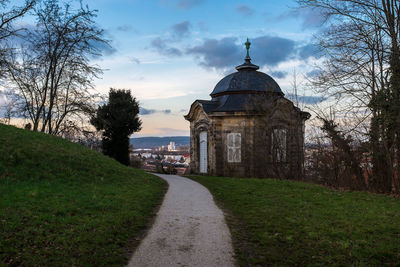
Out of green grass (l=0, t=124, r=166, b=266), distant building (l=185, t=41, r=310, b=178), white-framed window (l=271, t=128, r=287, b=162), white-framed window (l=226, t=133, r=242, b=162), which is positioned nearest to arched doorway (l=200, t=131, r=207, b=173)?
distant building (l=185, t=41, r=310, b=178)

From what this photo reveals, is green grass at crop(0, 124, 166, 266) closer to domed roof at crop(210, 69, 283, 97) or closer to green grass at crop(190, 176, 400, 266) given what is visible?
green grass at crop(190, 176, 400, 266)

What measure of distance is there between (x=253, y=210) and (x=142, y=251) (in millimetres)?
4463

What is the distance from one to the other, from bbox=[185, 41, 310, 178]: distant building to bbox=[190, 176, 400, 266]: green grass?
7.13 meters

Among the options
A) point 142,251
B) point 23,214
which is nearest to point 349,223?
point 142,251

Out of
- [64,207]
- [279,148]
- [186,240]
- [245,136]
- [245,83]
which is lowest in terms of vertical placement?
[186,240]

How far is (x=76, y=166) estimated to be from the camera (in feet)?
45.1

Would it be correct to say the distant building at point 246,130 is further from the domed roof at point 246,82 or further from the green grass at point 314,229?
the green grass at point 314,229

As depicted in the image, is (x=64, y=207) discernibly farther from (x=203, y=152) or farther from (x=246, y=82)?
(x=246, y=82)

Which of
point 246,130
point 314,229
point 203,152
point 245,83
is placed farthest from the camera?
point 203,152

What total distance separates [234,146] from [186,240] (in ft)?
56.1

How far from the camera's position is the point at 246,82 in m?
24.8

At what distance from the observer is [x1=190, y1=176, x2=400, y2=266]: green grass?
567cm

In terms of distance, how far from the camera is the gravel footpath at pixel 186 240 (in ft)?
17.9

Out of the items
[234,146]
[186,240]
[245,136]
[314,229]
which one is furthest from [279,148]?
[186,240]
